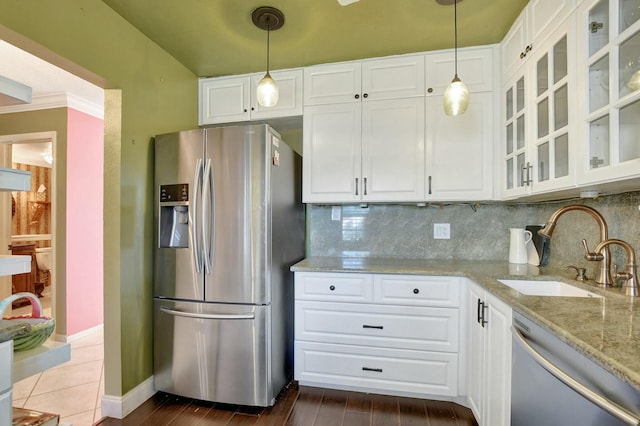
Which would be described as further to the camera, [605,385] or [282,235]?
[282,235]

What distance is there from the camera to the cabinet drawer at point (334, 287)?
2.09 meters

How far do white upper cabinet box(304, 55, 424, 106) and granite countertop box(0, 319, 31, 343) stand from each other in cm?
211

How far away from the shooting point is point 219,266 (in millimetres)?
1969

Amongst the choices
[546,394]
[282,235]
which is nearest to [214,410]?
[282,235]

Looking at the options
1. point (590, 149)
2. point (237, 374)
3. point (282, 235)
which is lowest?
point (237, 374)

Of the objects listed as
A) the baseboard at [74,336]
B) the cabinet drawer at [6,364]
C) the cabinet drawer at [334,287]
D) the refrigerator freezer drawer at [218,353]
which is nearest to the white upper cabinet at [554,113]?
the cabinet drawer at [334,287]

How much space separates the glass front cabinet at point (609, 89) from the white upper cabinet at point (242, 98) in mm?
1757

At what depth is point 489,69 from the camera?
2.19m

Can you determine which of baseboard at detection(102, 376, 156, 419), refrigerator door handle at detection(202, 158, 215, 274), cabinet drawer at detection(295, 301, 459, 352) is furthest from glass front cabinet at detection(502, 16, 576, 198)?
baseboard at detection(102, 376, 156, 419)

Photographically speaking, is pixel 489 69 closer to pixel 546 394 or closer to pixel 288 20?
pixel 288 20

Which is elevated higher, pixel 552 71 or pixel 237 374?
pixel 552 71

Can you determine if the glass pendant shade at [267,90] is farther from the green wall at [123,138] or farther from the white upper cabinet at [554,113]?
the white upper cabinet at [554,113]

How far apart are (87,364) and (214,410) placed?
56.6 inches

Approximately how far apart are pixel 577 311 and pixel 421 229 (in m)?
1.53
